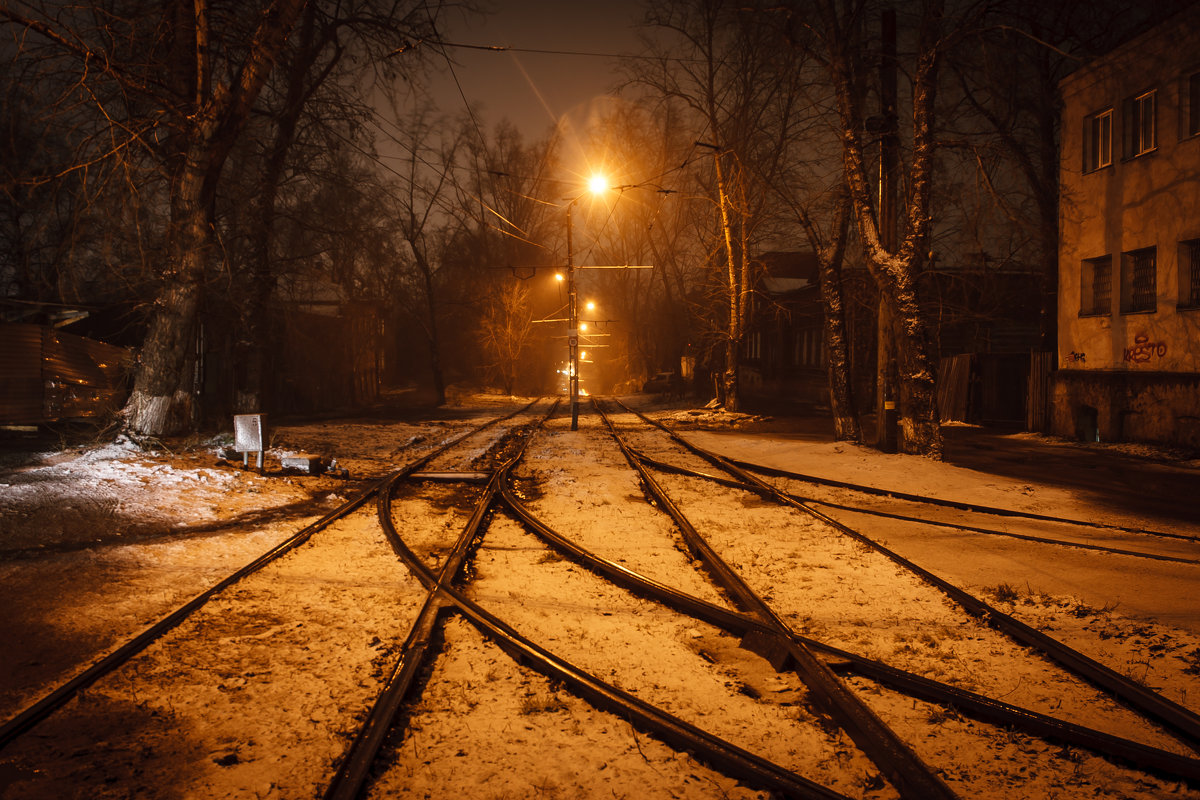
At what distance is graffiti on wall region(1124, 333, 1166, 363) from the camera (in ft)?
46.6

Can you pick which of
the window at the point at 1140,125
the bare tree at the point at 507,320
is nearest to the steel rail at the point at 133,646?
the window at the point at 1140,125

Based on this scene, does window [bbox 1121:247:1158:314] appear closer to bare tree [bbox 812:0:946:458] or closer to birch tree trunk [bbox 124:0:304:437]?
bare tree [bbox 812:0:946:458]

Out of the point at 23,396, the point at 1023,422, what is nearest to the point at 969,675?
the point at 23,396

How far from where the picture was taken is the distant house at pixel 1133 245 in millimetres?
13641

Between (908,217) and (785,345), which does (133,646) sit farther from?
(785,345)

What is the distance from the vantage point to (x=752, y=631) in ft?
14.5

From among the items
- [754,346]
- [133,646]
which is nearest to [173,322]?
[133,646]

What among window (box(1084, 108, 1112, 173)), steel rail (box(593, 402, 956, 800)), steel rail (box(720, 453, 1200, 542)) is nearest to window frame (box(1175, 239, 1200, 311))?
window (box(1084, 108, 1112, 173))

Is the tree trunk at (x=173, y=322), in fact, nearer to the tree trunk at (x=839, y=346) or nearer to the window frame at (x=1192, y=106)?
the tree trunk at (x=839, y=346)

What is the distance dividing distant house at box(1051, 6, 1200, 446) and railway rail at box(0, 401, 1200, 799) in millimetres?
11495

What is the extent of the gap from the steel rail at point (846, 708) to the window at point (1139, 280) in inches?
556

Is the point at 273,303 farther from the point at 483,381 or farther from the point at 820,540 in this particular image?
the point at 483,381

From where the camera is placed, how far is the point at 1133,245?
1491 cm

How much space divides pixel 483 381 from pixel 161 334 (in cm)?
3886
